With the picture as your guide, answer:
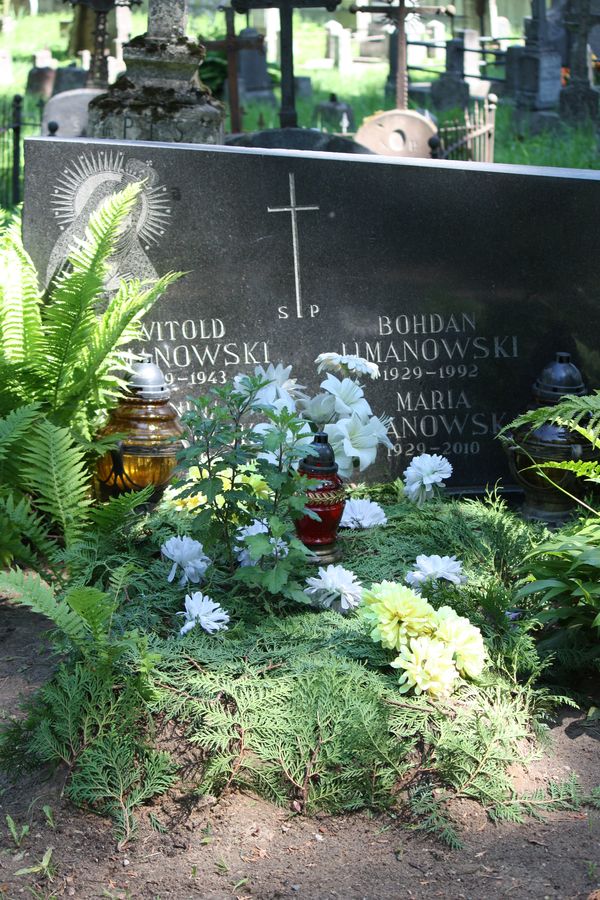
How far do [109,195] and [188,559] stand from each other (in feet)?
6.54

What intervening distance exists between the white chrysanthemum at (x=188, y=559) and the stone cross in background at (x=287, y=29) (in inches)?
275

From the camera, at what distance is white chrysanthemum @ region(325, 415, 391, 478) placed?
13.9ft

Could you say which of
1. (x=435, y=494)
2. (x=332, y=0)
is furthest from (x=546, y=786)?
(x=332, y=0)

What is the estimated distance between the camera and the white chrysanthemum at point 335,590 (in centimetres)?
371

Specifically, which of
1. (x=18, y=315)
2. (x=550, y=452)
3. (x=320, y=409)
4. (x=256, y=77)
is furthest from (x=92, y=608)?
(x=256, y=77)

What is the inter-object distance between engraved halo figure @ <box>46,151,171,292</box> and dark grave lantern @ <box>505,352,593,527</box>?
1.86 meters

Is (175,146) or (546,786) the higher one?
(175,146)

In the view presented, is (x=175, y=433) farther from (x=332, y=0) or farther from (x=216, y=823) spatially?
(x=332, y=0)

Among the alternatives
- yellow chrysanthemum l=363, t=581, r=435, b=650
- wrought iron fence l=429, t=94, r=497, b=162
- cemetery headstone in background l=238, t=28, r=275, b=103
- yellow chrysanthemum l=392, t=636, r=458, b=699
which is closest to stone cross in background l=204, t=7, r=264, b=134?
wrought iron fence l=429, t=94, r=497, b=162

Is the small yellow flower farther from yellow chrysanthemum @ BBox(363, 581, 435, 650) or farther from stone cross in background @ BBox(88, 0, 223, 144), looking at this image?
stone cross in background @ BBox(88, 0, 223, 144)

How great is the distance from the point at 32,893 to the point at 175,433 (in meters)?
2.32

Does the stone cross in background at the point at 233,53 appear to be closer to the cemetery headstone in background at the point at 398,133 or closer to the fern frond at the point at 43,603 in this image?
the cemetery headstone in background at the point at 398,133

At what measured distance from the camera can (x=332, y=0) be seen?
32.2ft

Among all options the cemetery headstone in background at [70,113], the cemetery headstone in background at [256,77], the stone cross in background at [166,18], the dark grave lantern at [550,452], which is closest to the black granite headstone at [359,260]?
the dark grave lantern at [550,452]
